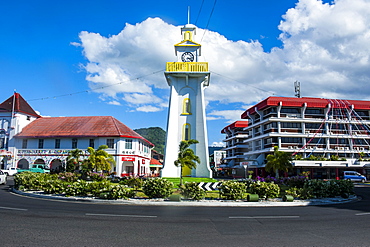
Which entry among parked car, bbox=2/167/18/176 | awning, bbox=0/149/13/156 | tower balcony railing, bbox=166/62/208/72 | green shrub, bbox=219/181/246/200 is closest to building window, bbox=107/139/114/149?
parked car, bbox=2/167/18/176

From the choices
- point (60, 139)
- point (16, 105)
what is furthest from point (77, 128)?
point (16, 105)

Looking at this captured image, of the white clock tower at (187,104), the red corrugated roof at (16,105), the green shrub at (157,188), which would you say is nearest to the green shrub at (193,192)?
the green shrub at (157,188)

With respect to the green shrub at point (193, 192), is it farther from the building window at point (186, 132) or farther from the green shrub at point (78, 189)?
the building window at point (186, 132)

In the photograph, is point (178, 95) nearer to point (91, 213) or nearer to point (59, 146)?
point (91, 213)

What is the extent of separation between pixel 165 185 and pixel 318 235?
9061 millimetres

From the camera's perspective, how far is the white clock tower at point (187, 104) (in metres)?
28.7

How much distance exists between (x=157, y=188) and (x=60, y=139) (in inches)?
1322

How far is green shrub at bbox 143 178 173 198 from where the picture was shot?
1562 centimetres

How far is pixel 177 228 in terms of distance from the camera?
8.61 m

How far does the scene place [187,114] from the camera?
29.8 metres

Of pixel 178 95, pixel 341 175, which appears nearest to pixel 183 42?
pixel 178 95

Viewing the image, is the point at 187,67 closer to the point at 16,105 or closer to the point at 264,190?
the point at 264,190

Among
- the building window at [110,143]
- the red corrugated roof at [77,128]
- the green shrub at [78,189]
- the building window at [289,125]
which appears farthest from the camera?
the building window at [289,125]

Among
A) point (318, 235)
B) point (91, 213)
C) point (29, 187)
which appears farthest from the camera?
point (29, 187)
